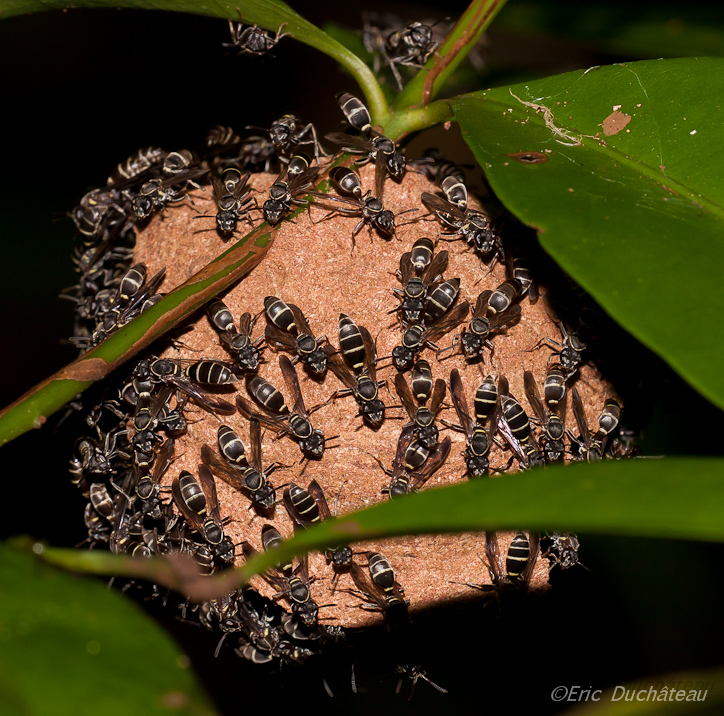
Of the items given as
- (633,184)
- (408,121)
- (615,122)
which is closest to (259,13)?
(408,121)

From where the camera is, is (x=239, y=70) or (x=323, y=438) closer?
(x=323, y=438)

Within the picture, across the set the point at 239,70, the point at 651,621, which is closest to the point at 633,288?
the point at 651,621

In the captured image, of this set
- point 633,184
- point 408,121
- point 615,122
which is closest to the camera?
point 633,184

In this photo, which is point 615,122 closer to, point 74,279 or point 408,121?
point 408,121

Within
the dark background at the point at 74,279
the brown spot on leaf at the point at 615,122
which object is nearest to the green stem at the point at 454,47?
the brown spot on leaf at the point at 615,122

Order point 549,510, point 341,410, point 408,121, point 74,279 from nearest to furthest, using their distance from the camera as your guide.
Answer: point 549,510 < point 341,410 < point 408,121 < point 74,279

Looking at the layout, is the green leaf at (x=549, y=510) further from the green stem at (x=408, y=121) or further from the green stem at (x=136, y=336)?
the green stem at (x=408, y=121)

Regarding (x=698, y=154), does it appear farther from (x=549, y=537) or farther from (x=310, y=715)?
(x=310, y=715)
